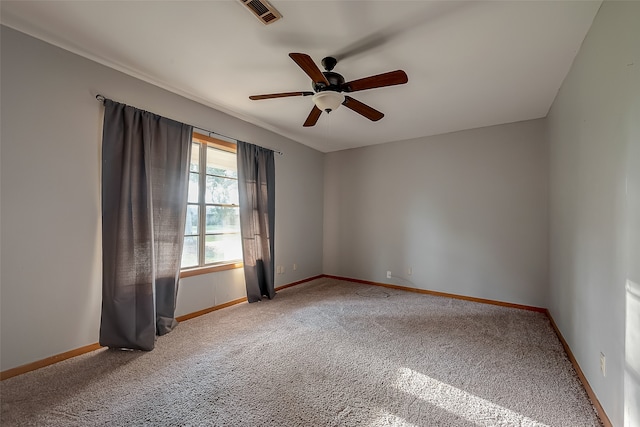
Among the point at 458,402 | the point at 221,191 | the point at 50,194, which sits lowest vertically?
the point at 458,402

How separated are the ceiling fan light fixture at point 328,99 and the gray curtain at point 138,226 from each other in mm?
1654

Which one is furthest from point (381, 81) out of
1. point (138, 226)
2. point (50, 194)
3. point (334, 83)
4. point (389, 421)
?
point (50, 194)

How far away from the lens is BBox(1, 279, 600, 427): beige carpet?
5.24ft

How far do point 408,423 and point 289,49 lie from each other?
2.71 m

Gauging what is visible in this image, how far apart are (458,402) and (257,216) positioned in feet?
9.76

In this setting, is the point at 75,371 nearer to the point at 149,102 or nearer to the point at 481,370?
the point at 149,102

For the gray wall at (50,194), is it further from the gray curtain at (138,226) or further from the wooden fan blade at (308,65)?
the wooden fan blade at (308,65)

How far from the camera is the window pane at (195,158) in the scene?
3.21m

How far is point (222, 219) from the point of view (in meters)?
3.56

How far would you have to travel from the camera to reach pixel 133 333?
2.36 m

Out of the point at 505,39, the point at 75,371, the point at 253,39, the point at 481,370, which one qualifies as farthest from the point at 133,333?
the point at 505,39

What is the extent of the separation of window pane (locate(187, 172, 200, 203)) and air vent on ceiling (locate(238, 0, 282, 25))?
1982mm

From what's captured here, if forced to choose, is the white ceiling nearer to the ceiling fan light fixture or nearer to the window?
the ceiling fan light fixture

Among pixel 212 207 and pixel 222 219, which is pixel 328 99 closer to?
pixel 212 207
